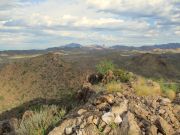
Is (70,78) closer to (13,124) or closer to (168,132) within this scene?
(13,124)

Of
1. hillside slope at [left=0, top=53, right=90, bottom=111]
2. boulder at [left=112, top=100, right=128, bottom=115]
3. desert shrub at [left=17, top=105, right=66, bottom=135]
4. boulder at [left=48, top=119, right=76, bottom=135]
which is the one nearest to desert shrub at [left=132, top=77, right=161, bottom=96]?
boulder at [left=112, top=100, right=128, bottom=115]

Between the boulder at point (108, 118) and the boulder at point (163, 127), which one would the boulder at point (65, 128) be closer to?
the boulder at point (108, 118)

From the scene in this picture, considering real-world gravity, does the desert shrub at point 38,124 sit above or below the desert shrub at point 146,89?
below

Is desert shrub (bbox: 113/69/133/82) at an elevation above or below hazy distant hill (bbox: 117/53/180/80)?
above

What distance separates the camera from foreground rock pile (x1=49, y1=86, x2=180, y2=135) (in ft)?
31.2

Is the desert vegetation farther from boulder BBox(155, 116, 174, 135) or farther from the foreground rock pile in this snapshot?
boulder BBox(155, 116, 174, 135)

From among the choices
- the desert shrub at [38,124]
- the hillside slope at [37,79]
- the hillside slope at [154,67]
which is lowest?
the hillside slope at [154,67]

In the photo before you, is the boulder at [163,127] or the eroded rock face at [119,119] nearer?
the eroded rock face at [119,119]

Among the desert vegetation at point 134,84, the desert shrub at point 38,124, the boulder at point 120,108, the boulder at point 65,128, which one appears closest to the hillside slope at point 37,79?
the desert vegetation at point 134,84

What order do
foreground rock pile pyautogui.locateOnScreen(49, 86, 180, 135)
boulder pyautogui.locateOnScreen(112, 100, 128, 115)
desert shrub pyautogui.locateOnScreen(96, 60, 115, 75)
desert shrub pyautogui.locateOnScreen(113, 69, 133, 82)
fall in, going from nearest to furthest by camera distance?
foreground rock pile pyautogui.locateOnScreen(49, 86, 180, 135) → boulder pyautogui.locateOnScreen(112, 100, 128, 115) → desert shrub pyautogui.locateOnScreen(113, 69, 133, 82) → desert shrub pyautogui.locateOnScreen(96, 60, 115, 75)

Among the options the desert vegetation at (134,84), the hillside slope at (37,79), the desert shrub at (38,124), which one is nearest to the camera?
the desert shrub at (38,124)

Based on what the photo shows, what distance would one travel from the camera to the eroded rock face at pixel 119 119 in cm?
950

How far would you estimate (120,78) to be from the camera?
18.5 metres

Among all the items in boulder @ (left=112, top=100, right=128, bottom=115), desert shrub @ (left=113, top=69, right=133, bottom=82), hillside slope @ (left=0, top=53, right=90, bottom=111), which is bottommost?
hillside slope @ (left=0, top=53, right=90, bottom=111)
